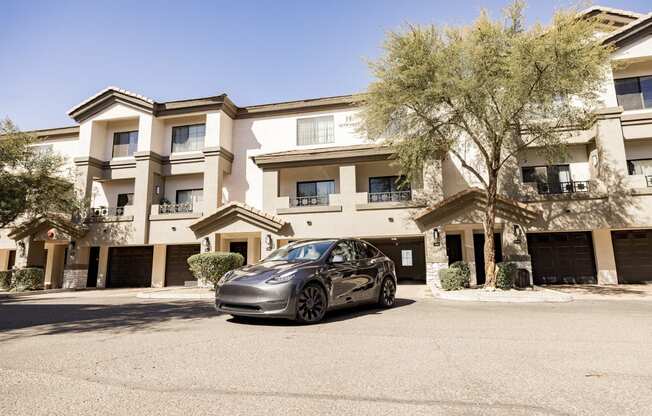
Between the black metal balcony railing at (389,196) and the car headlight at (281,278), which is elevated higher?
the black metal balcony railing at (389,196)

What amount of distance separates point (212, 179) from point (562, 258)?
60.3 ft

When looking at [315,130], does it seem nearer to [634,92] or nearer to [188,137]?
[188,137]

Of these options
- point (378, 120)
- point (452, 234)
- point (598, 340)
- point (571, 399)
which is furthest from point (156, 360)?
point (452, 234)

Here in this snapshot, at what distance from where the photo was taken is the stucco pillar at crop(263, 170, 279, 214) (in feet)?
65.1

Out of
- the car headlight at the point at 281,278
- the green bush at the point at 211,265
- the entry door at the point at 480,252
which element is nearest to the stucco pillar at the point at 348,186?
the green bush at the point at 211,265

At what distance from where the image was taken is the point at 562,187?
61.1 feet

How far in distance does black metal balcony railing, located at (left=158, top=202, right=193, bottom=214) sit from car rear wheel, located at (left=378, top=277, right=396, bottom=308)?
1531 centimetres

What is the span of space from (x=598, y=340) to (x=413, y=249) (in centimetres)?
1638

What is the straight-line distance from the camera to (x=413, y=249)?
72.5 feet

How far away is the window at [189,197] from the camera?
21922 mm

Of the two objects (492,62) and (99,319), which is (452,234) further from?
(99,319)

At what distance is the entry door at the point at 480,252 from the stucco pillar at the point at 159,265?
56.8ft

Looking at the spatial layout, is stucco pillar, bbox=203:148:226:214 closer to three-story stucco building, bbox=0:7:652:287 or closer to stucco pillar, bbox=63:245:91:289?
three-story stucco building, bbox=0:7:652:287

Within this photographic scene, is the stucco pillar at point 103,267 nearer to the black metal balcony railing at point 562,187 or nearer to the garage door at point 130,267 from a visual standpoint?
the garage door at point 130,267
